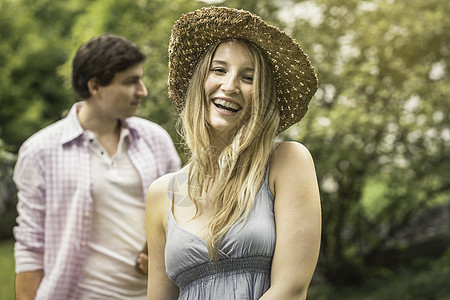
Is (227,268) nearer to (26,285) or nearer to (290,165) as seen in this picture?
(290,165)

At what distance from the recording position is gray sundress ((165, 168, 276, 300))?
6.97 feet


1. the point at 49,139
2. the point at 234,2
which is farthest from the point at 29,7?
the point at 49,139

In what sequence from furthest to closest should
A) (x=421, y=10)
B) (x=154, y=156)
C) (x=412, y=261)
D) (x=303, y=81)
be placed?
1. (x=412, y=261)
2. (x=421, y=10)
3. (x=154, y=156)
4. (x=303, y=81)

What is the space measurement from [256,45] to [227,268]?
80cm

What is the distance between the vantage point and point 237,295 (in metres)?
2.16

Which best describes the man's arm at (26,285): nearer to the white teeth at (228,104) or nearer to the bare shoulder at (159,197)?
the bare shoulder at (159,197)

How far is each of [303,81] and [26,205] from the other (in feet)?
5.64

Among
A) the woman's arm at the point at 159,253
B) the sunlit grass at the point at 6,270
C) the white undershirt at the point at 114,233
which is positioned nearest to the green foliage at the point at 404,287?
the white undershirt at the point at 114,233

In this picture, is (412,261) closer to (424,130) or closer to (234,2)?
(424,130)

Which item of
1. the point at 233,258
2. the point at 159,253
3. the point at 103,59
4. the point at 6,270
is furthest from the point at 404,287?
the point at 6,270

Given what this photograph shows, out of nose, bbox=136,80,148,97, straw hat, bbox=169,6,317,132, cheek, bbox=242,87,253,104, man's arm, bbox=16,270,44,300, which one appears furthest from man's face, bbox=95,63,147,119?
cheek, bbox=242,87,253,104

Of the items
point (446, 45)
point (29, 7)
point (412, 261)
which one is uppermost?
point (29, 7)

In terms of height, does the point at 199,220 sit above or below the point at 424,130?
below

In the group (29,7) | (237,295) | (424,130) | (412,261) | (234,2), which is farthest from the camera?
(29,7)
